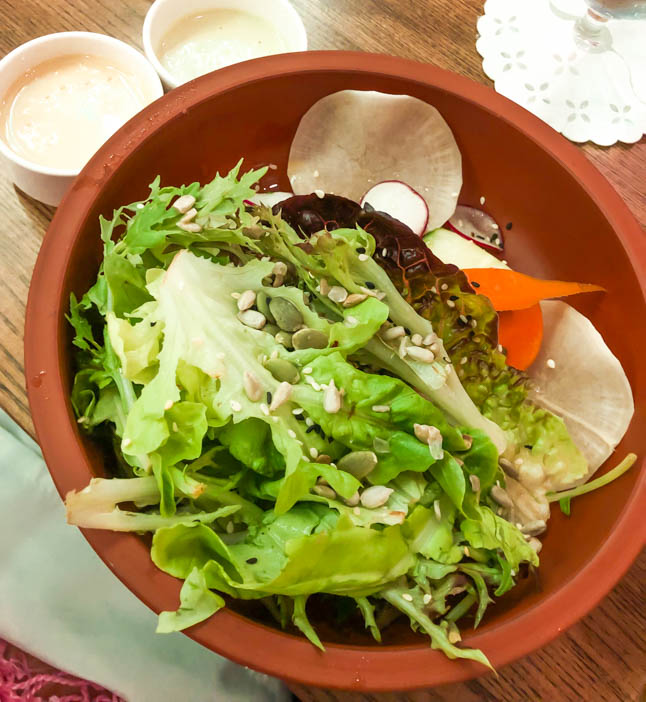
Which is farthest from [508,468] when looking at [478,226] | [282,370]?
[478,226]

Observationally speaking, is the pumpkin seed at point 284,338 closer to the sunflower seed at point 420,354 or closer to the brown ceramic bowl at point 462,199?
the sunflower seed at point 420,354

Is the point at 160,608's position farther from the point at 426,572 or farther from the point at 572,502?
the point at 572,502

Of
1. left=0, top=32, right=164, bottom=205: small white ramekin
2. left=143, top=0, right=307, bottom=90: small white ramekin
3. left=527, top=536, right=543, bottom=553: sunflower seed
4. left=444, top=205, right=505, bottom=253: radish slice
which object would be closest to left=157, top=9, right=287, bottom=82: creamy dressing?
left=143, top=0, right=307, bottom=90: small white ramekin

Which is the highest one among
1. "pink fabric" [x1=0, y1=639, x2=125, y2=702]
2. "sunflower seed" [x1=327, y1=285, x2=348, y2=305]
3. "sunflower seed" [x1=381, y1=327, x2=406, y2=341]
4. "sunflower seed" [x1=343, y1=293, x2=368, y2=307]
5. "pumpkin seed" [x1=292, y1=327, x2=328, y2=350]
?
"sunflower seed" [x1=343, y1=293, x2=368, y2=307]

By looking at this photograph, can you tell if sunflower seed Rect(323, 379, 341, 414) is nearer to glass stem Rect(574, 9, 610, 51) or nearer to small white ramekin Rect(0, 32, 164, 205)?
small white ramekin Rect(0, 32, 164, 205)

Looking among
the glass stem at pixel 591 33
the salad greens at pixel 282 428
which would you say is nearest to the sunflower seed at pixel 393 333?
the salad greens at pixel 282 428

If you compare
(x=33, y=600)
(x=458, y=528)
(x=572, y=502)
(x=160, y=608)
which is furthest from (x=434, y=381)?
(x=33, y=600)
